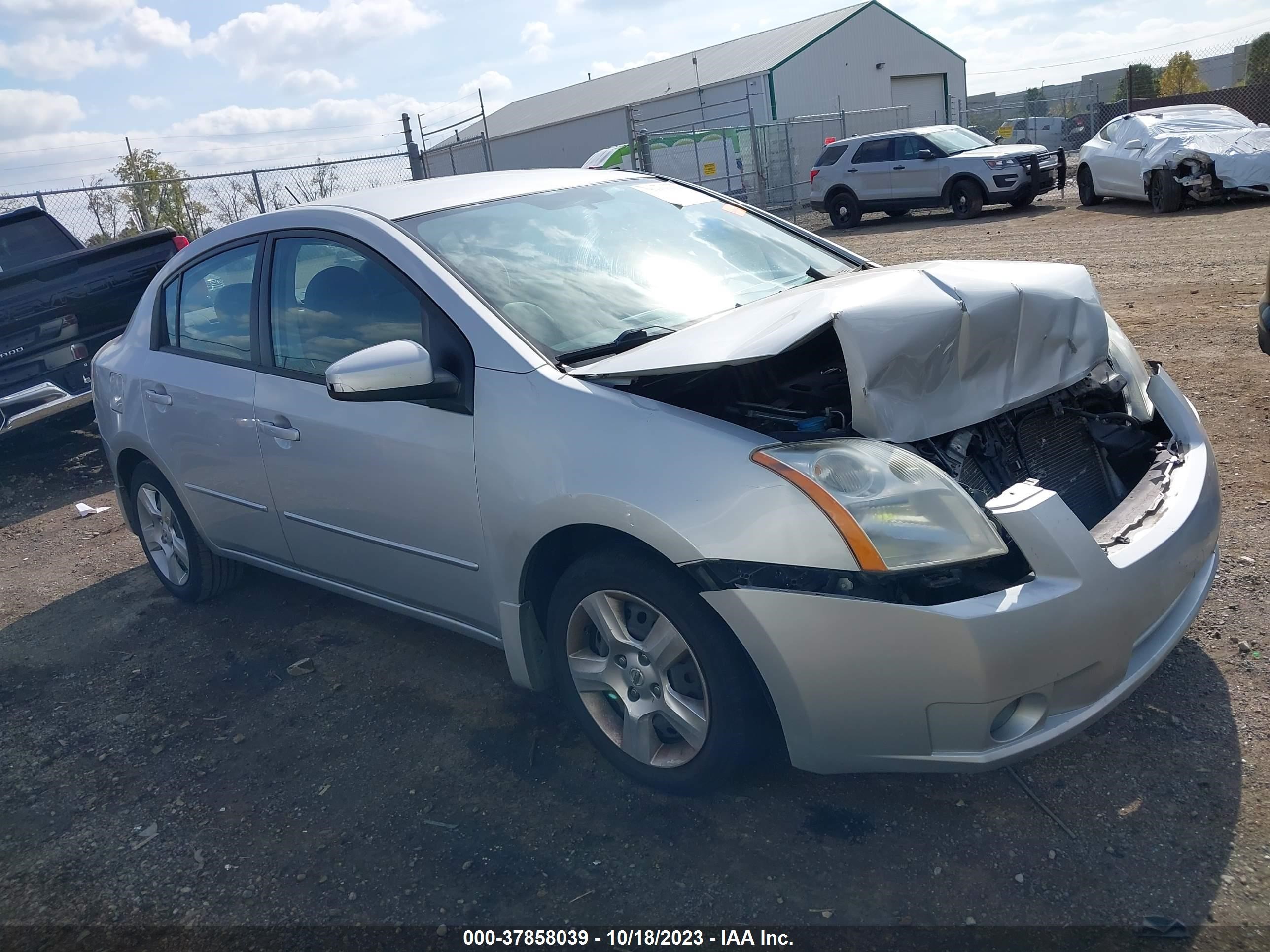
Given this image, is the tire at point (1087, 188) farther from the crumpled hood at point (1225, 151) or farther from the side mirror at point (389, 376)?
the side mirror at point (389, 376)

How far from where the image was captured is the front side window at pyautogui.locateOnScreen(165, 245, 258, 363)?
3.98 meters

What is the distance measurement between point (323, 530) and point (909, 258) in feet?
35.7

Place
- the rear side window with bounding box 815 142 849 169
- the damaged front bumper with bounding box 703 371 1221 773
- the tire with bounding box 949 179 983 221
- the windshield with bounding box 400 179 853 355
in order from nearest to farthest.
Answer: the damaged front bumper with bounding box 703 371 1221 773
the windshield with bounding box 400 179 853 355
the tire with bounding box 949 179 983 221
the rear side window with bounding box 815 142 849 169

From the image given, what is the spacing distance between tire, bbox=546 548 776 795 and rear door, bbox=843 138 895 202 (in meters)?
17.2

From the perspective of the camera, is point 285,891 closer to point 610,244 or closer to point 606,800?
point 606,800

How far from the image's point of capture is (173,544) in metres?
4.86

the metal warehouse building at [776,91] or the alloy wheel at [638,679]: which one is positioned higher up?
the metal warehouse building at [776,91]

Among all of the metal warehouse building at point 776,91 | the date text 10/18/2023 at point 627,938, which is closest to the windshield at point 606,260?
the date text 10/18/2023 at point 627,938

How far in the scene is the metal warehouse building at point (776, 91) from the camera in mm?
34344

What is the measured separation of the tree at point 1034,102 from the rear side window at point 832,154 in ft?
55.1

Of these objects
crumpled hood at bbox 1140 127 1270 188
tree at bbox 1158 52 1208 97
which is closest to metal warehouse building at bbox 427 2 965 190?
tree at bbox 1158 52 1208 97

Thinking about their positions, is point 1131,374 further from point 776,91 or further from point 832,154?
point 776,91

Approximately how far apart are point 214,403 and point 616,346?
1.88 meters

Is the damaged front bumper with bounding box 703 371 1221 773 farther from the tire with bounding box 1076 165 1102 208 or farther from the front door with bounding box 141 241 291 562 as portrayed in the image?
the tire with bounding box 1076 165 1102 208
